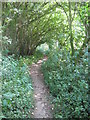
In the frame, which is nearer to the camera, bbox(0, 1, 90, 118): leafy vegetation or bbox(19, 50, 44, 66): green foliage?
bbox(0, 1, 90, 118): leafy vegetation

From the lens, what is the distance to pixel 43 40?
8.88m

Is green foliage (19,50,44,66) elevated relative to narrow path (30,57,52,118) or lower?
elevated

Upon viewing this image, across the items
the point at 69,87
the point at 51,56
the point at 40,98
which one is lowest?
the point at 40,98

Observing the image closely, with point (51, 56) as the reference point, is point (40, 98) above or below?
below

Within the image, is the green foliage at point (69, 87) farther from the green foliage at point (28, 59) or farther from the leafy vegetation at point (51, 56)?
the green foliage at point (28, 59)

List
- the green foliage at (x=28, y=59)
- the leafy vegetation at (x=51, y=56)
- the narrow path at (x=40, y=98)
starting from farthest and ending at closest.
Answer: the green foliage at (x=28, y=59)
the narrow path at (x=40, y=98)
the leafy vegetation at (x=51, y=56)

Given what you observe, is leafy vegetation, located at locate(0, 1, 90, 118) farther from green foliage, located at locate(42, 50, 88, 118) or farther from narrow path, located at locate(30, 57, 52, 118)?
narrow path, located at locate(30, 57, 52, 118)

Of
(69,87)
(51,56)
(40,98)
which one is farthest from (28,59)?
(69,87)

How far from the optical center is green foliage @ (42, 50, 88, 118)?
3.28 meters

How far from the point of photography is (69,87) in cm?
393

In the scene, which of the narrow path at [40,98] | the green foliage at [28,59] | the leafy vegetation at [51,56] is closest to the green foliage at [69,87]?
the leafy vegetation at [51,56]

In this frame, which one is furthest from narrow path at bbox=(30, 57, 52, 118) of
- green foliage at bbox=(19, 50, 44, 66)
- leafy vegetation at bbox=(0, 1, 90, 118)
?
green foliage at bbox=(19, 50, 44, 66)

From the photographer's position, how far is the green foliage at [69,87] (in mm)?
3279

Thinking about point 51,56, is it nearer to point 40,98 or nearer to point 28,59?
point 28,59
